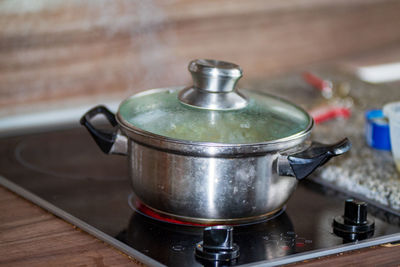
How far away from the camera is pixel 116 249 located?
807 mm

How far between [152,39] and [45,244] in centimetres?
98

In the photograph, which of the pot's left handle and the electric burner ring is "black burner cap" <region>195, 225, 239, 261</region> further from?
the pot's left handle

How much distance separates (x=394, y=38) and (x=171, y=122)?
1740mm

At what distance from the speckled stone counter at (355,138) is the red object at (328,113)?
0.05 feet

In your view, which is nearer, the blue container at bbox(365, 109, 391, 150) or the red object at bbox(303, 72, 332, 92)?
the blue container at bbox(365, 109, 391, 150)

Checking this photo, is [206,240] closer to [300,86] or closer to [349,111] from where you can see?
[349,111]

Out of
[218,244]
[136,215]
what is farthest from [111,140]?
[218,244]

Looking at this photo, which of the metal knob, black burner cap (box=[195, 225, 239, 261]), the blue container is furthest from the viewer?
the blue container

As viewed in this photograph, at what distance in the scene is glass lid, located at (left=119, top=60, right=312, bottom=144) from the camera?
0.83 meters

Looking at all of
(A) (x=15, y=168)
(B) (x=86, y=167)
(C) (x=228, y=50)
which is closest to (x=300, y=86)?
(C) (x=228, y=50)

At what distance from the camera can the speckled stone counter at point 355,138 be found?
1040 millimetres

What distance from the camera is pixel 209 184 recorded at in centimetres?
81

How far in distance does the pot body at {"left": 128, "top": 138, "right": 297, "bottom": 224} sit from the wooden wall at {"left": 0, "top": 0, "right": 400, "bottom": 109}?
0.71m

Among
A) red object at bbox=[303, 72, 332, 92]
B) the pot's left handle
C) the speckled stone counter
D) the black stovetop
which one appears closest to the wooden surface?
the black stovetop
